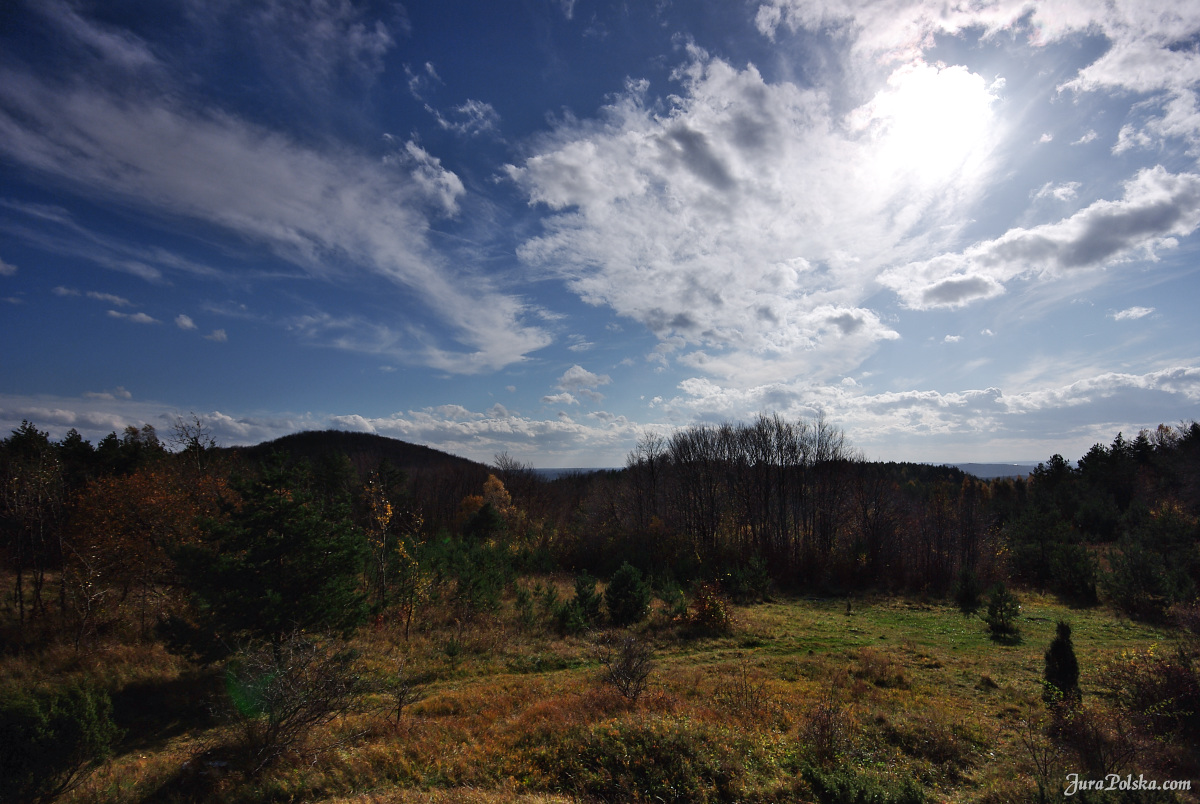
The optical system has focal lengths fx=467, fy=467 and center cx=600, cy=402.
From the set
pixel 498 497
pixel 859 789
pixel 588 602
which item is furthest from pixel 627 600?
pixel 498 497

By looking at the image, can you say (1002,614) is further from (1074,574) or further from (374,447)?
(374,447)

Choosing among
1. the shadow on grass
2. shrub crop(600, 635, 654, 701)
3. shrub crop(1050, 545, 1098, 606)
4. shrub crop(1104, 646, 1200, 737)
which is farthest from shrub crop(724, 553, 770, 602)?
the shadow on grass

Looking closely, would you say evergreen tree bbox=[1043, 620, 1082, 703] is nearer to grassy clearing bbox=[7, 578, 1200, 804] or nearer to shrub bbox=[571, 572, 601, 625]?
grassy clearing bbox=[7, 578, 1200, 804]

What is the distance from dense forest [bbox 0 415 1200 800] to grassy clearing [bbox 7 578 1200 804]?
329 mm

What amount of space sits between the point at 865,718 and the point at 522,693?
788 centimetres

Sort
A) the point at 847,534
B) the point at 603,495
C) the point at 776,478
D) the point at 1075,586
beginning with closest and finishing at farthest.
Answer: the point at 1075,586 → the point at 847,534 → the point at 776,478 → the point at 603,495

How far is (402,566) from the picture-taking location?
58.2 feet

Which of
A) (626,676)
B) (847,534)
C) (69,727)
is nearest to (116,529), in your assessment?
(69,727)

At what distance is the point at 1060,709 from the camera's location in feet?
30.2

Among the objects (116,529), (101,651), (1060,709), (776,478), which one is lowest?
(101,651)

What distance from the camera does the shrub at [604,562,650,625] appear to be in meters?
19.5

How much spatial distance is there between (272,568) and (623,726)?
972 cm

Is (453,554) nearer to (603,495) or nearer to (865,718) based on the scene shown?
(865,718)

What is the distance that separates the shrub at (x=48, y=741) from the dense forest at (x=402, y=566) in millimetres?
25
